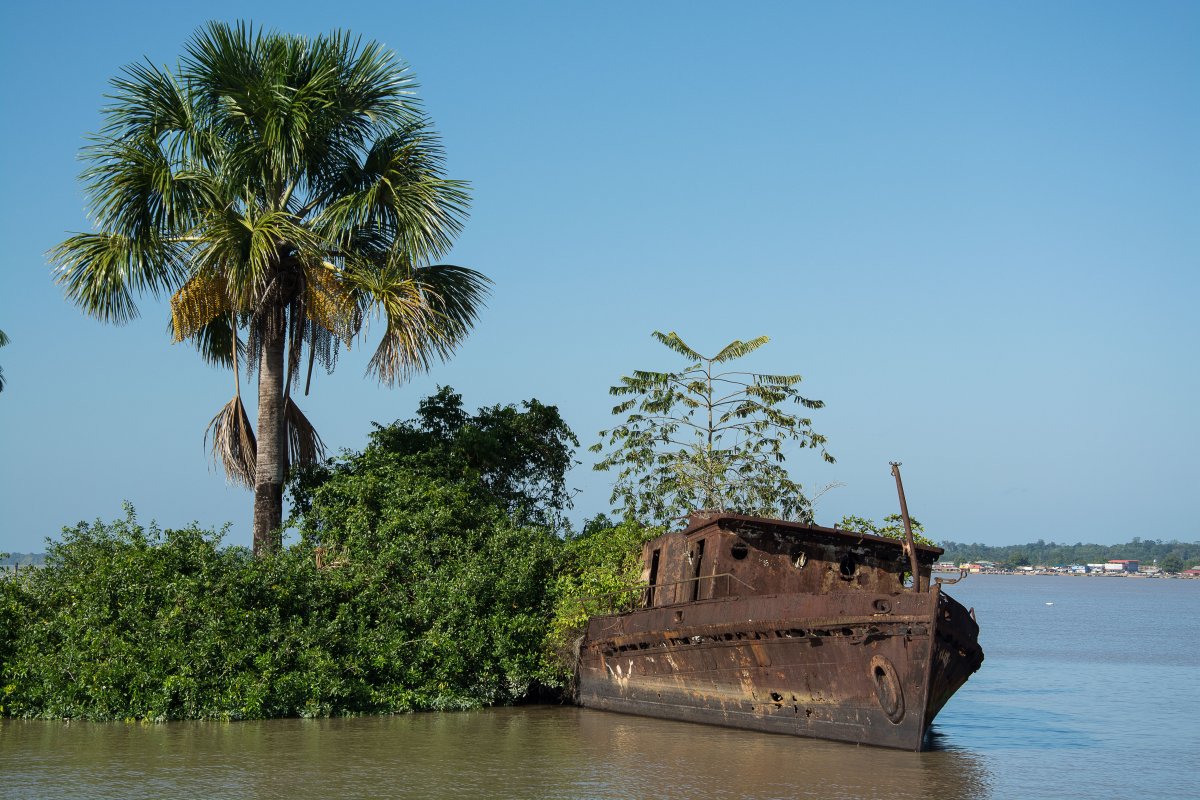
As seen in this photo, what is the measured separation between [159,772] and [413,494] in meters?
7.97

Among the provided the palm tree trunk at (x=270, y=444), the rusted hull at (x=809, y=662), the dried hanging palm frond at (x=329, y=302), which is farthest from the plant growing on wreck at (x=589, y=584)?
the dried hanging palm frond at (x=329, y=302)

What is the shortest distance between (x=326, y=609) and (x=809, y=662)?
7641mm

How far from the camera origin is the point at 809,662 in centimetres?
1500

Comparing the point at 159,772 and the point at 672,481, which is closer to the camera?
the point at 159,772

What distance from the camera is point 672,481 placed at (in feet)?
97.9

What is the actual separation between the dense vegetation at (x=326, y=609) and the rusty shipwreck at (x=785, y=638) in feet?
4.73

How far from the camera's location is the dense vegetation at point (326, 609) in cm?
1653

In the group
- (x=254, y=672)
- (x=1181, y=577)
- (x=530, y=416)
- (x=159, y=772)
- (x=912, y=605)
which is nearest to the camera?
(x=159, y=772)

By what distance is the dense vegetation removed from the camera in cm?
1653

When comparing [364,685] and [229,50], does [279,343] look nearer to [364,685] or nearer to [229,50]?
[229,50]

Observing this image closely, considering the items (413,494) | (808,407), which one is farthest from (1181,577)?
(413,494)

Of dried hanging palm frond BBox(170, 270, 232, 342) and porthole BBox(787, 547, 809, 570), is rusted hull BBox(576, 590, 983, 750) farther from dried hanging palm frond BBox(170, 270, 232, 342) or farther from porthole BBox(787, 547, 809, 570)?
dried hanging palm frond BBox(170, 270, 232, 342)

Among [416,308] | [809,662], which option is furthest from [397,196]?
[809,662]

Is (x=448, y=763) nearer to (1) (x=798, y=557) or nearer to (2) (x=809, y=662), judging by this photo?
(2) (x=809, y=662)
